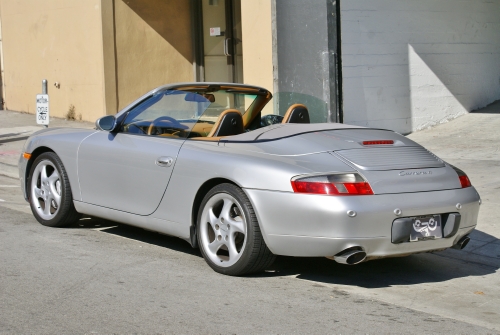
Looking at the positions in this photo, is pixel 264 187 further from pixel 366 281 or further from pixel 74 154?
pixel 74 154

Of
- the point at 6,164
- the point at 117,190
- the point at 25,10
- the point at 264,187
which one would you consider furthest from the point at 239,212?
the point at 25,10

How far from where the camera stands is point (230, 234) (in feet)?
17.9

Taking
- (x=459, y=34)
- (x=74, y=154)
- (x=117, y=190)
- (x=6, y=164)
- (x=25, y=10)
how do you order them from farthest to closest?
(x=25, y=10)
(x=459, y=34)
(x=6, y=164)
(x=74, y=154)
(x=117, y=190)

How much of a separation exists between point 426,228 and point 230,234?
1379 millimetres

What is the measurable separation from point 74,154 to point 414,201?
124 inches

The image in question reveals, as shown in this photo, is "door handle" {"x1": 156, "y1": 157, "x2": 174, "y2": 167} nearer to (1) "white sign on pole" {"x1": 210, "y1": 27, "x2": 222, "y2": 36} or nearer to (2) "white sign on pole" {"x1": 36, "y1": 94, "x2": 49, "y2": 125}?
(2) "white sign on pole" {"x1": 36, "y1": 94, "x2": 49, "y2": 125}

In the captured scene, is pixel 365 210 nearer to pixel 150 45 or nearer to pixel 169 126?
pixel 169 126

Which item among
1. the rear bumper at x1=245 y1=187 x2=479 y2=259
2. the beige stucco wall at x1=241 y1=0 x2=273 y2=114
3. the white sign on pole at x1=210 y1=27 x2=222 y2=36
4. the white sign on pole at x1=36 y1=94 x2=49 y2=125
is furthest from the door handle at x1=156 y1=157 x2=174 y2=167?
the white sign on pole at x1=210 y1=27 x2=222 y2=36

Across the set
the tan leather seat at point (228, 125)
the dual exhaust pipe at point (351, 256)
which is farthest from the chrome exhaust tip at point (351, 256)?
the tan leather seat at point (228, 125)

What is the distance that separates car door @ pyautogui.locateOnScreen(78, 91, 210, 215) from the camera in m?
6.04

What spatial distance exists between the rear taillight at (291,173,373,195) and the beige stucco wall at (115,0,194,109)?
1066 cm

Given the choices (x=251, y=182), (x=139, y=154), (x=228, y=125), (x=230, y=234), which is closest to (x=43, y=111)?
(x=139, y=154)

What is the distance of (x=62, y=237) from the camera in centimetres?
672

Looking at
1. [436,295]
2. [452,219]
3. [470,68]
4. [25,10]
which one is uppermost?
[25,10]
